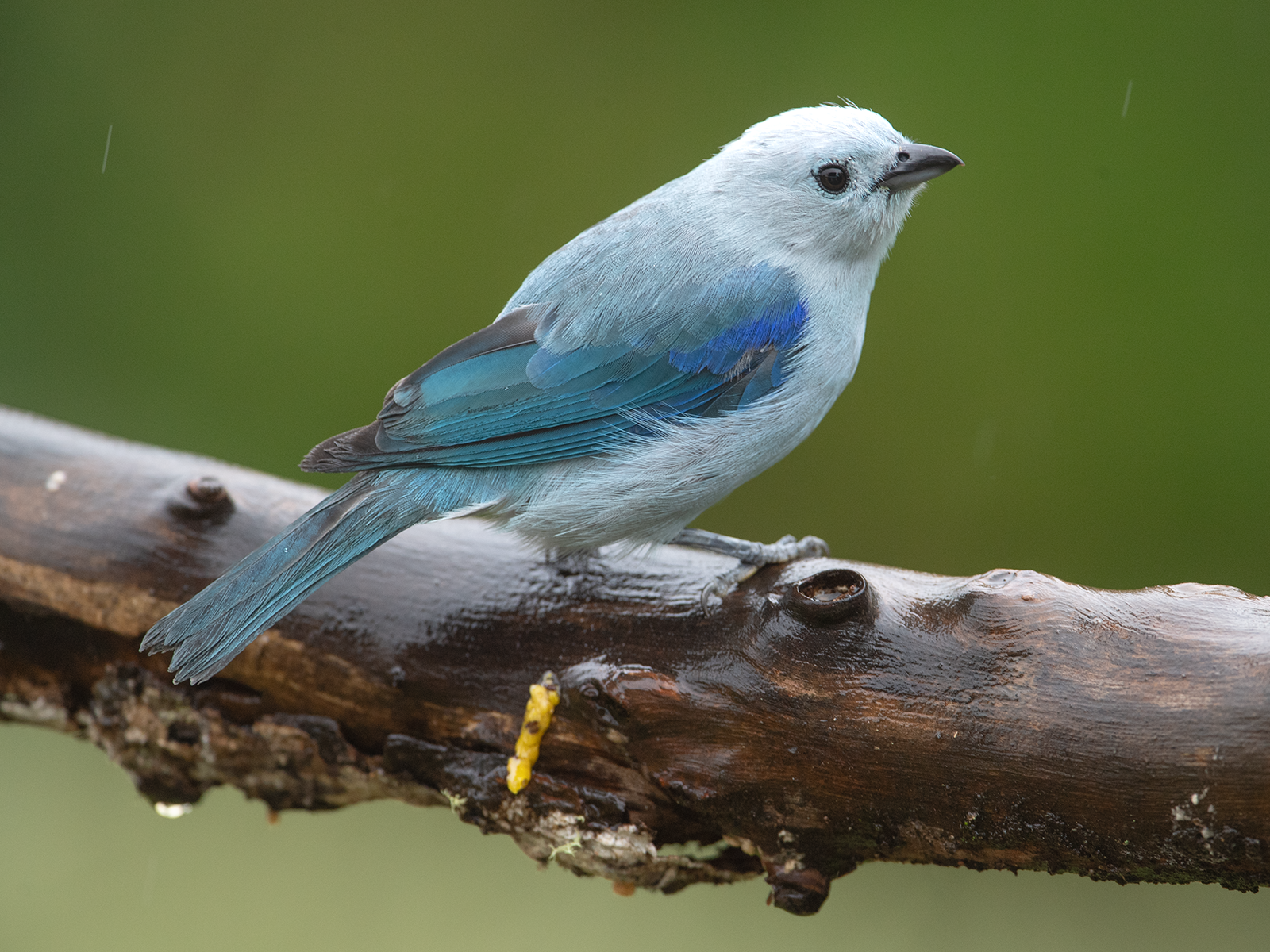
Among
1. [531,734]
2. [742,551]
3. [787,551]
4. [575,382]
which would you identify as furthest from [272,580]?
[787,551]

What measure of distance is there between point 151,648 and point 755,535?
9.00 feet

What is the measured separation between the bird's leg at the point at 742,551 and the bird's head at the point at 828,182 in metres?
0.74

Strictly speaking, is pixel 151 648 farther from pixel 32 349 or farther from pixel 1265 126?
pixel 1265 126

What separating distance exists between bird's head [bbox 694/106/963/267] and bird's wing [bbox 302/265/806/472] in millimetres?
192

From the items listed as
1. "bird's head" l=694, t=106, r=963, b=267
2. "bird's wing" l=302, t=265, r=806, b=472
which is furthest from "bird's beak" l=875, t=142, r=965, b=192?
"bird's wing" l=302, t=265, r=806, b=472

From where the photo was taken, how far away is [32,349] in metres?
5.02

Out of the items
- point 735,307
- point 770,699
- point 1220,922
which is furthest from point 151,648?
point 1220,922

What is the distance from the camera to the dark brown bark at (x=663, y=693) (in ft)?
6.91

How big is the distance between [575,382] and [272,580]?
809 mm

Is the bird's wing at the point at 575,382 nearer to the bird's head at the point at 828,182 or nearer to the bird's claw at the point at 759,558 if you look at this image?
the bird's head at the point at 828,182

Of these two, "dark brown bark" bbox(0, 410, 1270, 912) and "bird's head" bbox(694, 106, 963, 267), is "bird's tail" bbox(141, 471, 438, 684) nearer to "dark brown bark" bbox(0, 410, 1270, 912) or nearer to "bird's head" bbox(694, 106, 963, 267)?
"dark brown bark" bbox(0, 410, 1270, 912)

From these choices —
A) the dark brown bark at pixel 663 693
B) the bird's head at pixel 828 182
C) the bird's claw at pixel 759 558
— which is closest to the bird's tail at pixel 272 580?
the dark brown bark at pixel 663 693

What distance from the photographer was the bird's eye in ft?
9.62

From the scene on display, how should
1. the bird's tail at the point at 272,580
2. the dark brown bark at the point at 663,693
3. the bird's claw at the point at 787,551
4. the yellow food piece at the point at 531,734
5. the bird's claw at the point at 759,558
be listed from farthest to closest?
the bird's claw at the point at 787,551 → the bird's claw at the point at 759,558 → the yellow food piece at the point at 531,734 → the bird's tail at the point at 272,580 → the dark brown bark at the point at 663,693
